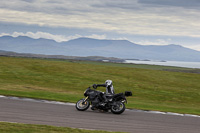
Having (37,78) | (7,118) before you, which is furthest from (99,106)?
(37,78)

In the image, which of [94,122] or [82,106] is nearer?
[94,122]

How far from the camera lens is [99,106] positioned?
19781 millimetres

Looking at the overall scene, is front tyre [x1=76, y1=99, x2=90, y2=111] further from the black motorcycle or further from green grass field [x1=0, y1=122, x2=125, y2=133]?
green grass field [x1=0, y1=122, x2=125, y2=133]

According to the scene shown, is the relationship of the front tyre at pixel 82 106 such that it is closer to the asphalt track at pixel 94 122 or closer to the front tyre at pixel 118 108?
the front tyre at pixel 118 108

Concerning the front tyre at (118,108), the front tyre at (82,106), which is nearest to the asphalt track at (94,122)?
the front tyre at (118,108)

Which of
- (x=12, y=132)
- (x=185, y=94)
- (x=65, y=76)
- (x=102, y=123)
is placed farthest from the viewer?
(x=65, y=76)

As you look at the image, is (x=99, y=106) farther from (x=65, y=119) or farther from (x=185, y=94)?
(x=185, y=94)

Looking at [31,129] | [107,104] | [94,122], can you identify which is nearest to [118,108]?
[107,104]

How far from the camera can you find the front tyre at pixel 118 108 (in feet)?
63.4

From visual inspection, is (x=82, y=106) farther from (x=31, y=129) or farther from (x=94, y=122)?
(x=31, y=129)

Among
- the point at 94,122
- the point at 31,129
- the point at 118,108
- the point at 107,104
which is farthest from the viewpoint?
the point at 107,104

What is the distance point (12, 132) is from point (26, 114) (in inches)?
195

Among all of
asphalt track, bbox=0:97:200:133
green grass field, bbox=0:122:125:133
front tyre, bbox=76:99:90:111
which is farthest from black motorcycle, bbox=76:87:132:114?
green grass field, bbox=0:122:125:133

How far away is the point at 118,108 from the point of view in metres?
19.5
